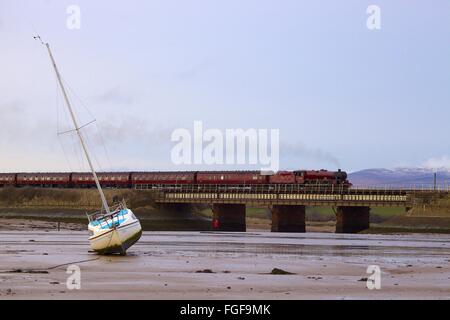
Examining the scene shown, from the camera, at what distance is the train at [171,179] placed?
381 ft

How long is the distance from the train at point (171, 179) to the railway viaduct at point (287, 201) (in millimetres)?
5299

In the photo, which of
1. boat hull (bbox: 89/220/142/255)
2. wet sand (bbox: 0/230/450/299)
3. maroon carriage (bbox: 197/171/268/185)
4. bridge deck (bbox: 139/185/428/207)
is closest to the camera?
wet sand (bbox: 0/230/450/299)

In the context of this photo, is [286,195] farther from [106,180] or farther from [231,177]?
[106,180]

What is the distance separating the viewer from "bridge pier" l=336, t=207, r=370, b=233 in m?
96.6

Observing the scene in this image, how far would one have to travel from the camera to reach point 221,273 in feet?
117

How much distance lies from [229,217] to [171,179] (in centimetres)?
2132

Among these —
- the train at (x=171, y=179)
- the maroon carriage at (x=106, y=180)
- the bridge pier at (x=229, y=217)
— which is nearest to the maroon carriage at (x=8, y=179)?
the train at (x=171, y=179)

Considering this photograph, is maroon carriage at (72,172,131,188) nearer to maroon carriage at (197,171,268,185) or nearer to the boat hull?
maroon carriage at (197,171,268,185)

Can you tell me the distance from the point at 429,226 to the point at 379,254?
36464 mm

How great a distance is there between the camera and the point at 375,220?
137 m

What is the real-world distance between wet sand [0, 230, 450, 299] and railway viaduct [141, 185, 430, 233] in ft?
131

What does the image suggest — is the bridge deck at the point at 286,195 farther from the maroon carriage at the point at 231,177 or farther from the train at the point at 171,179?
the train at the point at 171,179

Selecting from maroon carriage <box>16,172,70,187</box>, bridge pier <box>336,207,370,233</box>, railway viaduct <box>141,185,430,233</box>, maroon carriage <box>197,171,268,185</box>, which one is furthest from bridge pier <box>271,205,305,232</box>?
maroon carriage <box>16,172,70,187</box>
